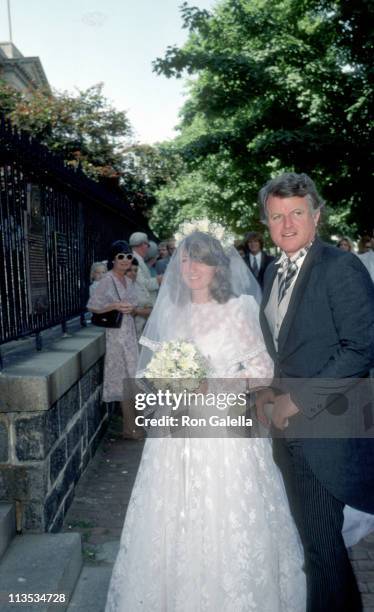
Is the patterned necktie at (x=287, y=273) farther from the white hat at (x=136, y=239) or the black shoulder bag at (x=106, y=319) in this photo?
the white hat at (x=136, y=239)

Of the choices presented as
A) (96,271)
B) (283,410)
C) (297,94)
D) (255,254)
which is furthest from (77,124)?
(283,410)

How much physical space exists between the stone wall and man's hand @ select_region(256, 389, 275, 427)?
1245 mm

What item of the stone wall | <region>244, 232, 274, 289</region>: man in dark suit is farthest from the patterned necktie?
<region>244, 232, 274, 289</region>: man in dark suit

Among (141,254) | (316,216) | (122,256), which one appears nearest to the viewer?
(316,216)

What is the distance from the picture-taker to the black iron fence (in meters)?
3.78

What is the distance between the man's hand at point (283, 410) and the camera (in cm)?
266

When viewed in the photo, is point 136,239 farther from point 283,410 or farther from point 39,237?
point 283,410

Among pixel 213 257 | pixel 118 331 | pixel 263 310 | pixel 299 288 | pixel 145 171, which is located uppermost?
pixel 145 171

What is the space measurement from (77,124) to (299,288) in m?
17.9

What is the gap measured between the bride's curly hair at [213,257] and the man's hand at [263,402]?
0.57 m

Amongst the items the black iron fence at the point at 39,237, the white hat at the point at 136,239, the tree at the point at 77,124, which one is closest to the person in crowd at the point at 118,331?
the black iron fence at the point at 39,237

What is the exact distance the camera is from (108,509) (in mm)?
4668

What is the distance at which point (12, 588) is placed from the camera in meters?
2.94

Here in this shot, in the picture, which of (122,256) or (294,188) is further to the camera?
(122,256)
